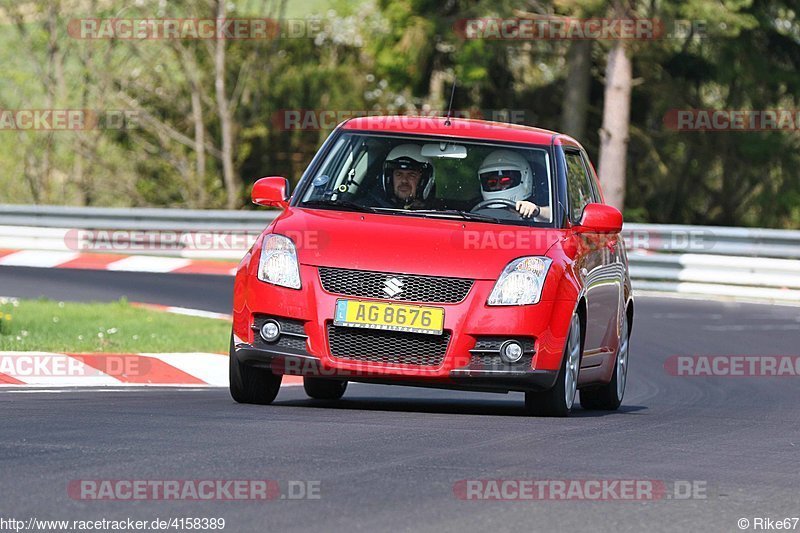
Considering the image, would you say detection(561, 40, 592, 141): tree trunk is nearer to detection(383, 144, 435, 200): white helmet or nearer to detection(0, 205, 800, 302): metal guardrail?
detection(0, 205, 800, 302): metal guardrail

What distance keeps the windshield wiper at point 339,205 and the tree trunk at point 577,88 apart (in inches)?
968

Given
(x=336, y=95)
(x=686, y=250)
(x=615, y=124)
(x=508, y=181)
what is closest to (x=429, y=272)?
(x=508, y=181)

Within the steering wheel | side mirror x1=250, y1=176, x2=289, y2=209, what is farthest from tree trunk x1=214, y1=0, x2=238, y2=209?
the steering wheel

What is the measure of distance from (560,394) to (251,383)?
71.4 inches

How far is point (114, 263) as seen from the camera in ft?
76.9

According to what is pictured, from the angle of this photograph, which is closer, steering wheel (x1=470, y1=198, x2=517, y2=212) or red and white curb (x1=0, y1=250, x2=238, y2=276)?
steering wheel (x1=470, y1=198, x2=517, y2=212)

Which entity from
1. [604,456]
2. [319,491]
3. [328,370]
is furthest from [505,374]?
[319,491]

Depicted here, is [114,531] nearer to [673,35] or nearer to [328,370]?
[328,370]

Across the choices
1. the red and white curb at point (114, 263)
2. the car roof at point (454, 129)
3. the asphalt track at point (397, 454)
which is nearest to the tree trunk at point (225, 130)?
the red and white curb at point (114, 263)

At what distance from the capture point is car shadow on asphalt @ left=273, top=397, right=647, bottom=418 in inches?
401

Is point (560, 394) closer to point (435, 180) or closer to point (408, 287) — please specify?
point (408, 287)

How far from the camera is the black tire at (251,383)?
981 cm

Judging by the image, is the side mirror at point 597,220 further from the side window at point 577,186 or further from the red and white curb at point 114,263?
the red and white curb at point 114,263

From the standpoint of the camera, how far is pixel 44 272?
76.9ft
